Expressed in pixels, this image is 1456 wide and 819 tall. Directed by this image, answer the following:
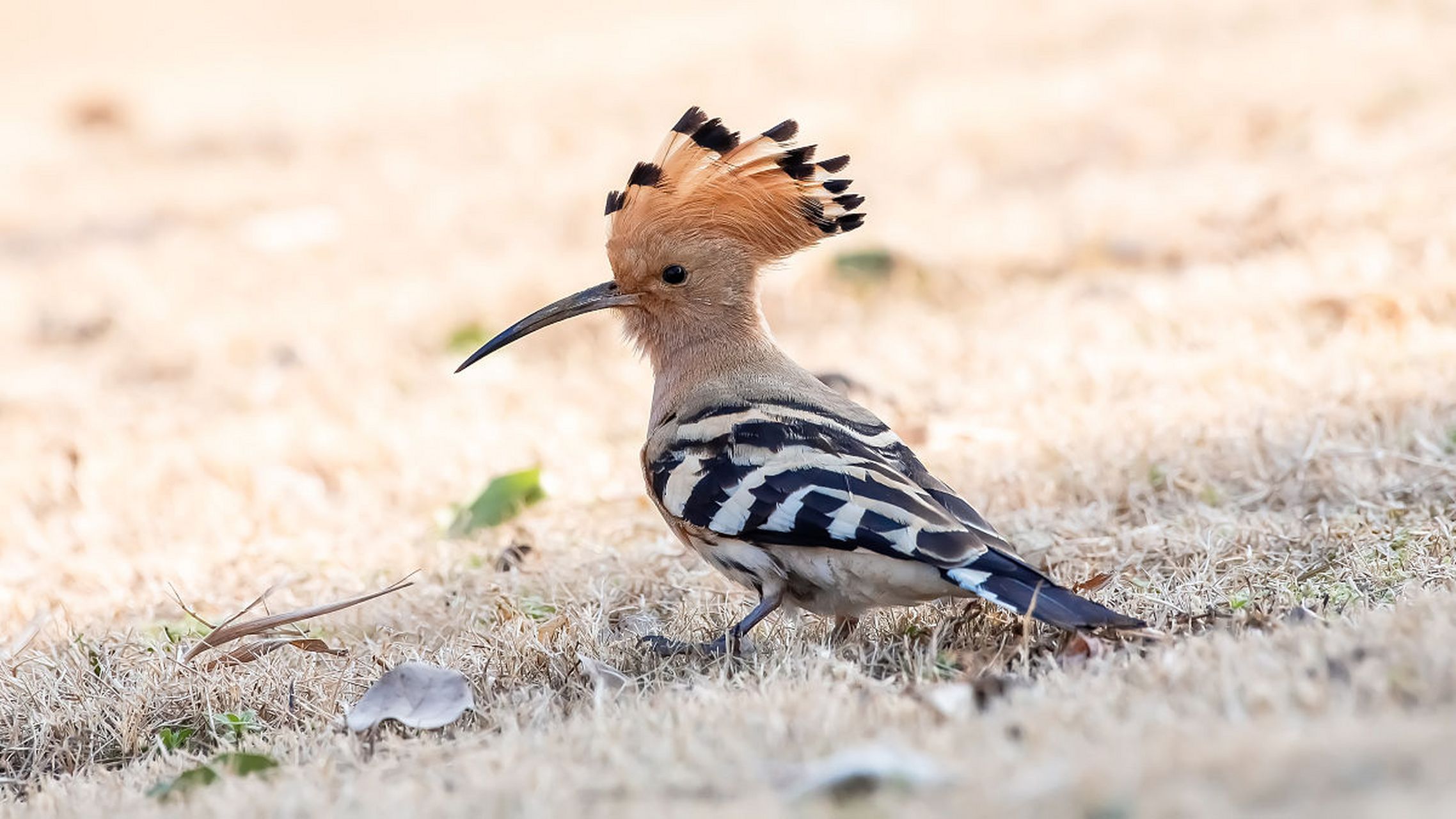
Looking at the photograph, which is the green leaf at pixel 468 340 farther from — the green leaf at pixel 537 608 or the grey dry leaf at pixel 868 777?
the grey dry leaf at pixel 868 777

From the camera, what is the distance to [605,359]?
6.43 meters

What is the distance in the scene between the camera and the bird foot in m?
2.95

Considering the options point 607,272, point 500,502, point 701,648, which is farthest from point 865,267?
point 701,648

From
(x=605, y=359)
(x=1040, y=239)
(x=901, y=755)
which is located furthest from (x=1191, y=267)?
(x=901, y=755)

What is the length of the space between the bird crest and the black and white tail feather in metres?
0.51

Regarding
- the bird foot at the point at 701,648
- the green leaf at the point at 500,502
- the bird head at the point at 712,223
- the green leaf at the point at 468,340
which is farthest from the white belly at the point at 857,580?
the green leaf at the point at 468,340

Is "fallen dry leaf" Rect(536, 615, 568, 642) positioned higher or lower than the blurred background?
lower

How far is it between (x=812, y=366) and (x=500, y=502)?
189 cm

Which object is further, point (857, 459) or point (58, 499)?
point (58, 499)

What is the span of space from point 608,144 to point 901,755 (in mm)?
8145

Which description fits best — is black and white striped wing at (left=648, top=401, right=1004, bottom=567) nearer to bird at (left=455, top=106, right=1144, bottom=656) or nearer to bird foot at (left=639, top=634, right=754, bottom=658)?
bird at (left=455, top=106, right=1144, bottom=656)

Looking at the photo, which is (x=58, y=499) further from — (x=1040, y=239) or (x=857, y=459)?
(x=1040, y=239)

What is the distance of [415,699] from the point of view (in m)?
2.74

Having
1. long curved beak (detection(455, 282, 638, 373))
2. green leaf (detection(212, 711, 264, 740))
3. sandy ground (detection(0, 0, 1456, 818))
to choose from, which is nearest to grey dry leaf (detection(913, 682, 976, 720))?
sandy ground (detection(0, 0, 1456, 818))
